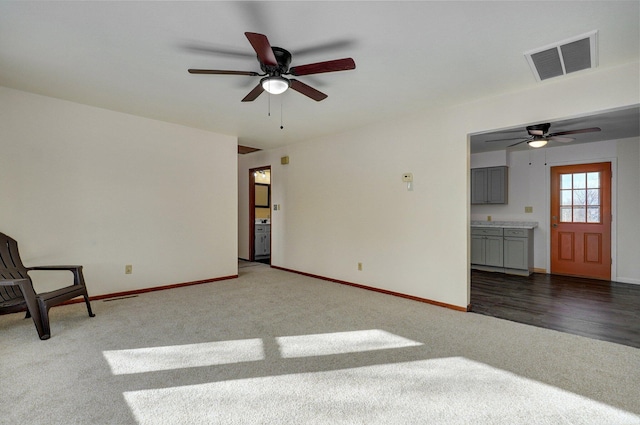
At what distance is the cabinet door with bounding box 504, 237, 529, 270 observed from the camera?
5672 millimetres

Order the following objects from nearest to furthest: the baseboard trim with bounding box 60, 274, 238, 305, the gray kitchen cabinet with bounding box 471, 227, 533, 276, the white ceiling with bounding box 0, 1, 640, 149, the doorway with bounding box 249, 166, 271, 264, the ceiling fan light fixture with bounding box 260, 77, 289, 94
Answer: the white ceiling with bounding box 0, 1, 640, 149 → the ceiling fan light fixture with bounding box 260, 77, 289, 94 → the baseboard trim with bounding box 60, 274, 238, 305 → the gray kitchen cabinet with bounding box 471, 227, 533, 276 → the doorway with bounding box 249, 166, 271, 264

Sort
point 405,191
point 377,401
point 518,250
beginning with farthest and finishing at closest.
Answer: point 518,250 < point 405,191 < point 377,401

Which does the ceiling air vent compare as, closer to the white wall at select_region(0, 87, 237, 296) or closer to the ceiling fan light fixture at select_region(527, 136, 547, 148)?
the ceiling fan light fixture at select_region(527, 136, 547, 148)

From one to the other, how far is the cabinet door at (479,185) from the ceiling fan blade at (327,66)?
527 centimetres

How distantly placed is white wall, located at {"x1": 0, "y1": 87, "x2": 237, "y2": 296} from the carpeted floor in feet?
2.73

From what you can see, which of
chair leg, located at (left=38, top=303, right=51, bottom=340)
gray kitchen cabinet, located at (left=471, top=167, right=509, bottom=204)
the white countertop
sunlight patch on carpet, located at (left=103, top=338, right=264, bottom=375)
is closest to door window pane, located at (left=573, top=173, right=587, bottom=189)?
the white countertop

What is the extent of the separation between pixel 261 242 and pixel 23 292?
5.11 metres

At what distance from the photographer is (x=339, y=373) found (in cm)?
221

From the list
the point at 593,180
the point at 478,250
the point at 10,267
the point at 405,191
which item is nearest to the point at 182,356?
the point at 10,267

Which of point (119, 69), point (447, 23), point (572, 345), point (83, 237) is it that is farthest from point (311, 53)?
point (83, 237)

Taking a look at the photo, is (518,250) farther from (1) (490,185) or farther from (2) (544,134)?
(2) (544,134)

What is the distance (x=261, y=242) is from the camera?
25.2 ft

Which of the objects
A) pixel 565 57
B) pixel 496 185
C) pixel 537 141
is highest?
pixel 565 57

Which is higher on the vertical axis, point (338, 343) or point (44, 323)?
point (44, 323)
